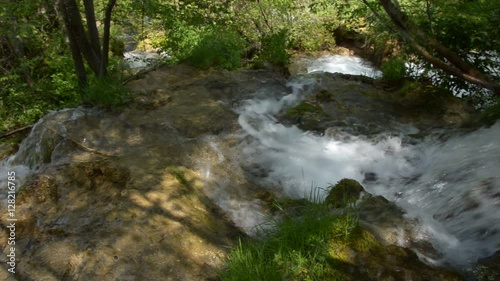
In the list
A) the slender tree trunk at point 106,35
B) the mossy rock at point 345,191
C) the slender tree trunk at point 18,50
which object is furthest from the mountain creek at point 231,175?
the slender tree trunk at point 18,50

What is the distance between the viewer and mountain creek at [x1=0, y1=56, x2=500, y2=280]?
10.5ft

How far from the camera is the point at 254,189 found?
4.57 m

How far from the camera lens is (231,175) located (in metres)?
4.79

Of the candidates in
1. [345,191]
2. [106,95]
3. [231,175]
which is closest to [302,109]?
[231,175]

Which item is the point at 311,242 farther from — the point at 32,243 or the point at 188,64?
the point at 188,64

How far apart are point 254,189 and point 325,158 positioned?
1381mm

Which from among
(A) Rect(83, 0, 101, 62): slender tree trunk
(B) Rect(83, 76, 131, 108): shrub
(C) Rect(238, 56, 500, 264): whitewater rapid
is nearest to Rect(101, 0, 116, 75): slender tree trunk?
(A) Rect(83, 0, 101, 62): slender tree trunk

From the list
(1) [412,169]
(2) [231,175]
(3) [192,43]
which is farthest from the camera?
(3) [192,43]

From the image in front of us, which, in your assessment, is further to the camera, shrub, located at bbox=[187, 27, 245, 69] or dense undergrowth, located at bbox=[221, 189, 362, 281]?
shrub, located at bbox=[187, 27, 245, 69]

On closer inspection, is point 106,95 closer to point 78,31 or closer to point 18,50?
point 78,31

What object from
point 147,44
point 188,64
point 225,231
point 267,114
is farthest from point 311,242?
point 147,44

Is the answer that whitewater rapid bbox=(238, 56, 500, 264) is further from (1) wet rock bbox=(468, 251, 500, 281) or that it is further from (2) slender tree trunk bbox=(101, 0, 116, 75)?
(2) slender tree trunk bbox=(101, 0, 116, 75)

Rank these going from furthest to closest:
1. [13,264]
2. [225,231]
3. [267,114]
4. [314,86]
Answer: [314,86], [267,114], [225,231], [13,264]

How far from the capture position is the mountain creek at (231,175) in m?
3.21
